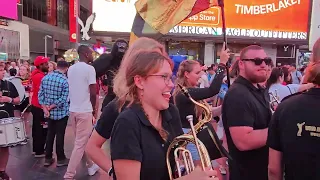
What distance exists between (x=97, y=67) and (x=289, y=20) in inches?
779

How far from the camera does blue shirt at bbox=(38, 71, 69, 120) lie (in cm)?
644

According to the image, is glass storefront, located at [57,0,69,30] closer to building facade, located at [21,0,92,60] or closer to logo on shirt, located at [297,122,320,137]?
building facade, located at [21,0,92,60]

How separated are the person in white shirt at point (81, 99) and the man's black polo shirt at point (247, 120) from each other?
303cm

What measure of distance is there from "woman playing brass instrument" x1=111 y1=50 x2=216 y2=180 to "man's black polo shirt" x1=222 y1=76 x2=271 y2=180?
0.94m

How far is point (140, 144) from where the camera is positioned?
1.84 metres

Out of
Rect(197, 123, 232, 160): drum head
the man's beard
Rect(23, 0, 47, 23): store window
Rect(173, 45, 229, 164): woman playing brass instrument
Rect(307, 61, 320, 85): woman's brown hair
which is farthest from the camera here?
Rect(23, 0, 47, 23): store window

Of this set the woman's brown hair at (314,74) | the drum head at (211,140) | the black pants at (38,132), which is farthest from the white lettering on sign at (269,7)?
the drum head at (211,140)

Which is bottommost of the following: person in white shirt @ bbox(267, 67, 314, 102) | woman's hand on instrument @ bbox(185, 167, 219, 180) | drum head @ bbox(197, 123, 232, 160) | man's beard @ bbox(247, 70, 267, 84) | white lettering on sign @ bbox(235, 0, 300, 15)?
woman's hand on instrument @ bbox(185, 167, 219, 180)

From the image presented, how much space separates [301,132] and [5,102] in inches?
188

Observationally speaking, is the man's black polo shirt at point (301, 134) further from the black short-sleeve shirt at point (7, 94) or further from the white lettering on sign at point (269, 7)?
the white lettering on sign at point (269, 7)

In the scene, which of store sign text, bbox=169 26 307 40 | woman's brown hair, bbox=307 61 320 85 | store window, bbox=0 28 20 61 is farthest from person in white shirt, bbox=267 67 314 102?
store window, bbox=0 28 20 61

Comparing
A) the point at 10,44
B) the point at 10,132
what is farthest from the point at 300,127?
the point at 10,44

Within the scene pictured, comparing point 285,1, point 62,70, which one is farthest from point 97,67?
point 285,1

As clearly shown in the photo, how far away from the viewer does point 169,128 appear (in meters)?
2.05
